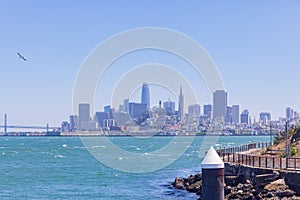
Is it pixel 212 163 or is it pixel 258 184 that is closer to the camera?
pixel 212 163

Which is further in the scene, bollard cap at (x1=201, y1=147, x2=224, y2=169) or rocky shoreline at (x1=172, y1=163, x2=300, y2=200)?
rocky shoreline at (x1=172, y1=163, x2=300, y2=200)

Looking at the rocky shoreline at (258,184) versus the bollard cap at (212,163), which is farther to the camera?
the rocky shoreline at (258,184)

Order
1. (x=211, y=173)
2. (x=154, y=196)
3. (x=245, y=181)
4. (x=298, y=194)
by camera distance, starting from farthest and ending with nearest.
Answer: (x=154, y=196), (x=245, y=181), (x=298, y=194), (x=211, y=173)

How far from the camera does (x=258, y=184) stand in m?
36.4

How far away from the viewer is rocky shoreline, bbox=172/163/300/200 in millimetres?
32969

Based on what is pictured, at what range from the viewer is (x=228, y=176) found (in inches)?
1654

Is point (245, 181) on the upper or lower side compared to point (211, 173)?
lower

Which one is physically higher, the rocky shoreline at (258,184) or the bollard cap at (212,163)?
the bollard cap at (212,163)

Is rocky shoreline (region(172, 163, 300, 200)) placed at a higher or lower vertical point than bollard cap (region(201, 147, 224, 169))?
Result: lower

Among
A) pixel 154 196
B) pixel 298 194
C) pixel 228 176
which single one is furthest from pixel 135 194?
pixel 298 194

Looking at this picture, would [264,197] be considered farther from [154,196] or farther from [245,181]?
[154,196]

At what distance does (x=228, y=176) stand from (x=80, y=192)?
658 inches

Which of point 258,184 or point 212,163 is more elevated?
point 212,163

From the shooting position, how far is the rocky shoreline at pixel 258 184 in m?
33.0
